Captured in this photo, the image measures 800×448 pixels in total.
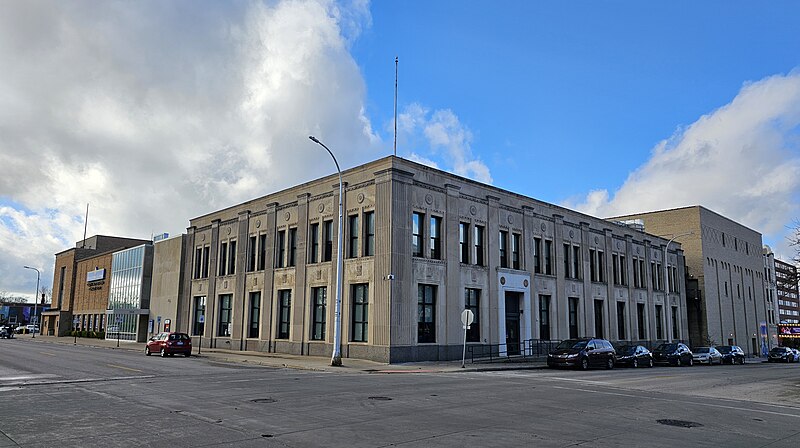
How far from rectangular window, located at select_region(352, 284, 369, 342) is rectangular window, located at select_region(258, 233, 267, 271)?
10.8m

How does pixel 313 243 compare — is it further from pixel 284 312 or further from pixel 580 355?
pixel 580 355

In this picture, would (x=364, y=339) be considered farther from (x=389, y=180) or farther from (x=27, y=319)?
(x=27, y=319)

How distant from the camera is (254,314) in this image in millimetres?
41625

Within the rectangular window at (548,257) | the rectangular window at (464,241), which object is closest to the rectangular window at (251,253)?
the rectangular window at (464,241)

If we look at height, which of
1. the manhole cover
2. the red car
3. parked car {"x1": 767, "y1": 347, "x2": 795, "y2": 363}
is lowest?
parked car {"x1": 767, "y1": 347, "x2": 795, "y2": 363}

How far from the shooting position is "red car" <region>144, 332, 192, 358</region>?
115ft

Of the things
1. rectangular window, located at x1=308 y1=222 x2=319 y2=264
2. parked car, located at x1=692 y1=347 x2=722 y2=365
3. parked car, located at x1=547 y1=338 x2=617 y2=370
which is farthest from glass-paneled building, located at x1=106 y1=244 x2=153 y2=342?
parked car, located at x1=692 y1=347 x2=722 y2=365

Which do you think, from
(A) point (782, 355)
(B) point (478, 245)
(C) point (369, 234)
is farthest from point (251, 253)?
(A) point (782, 355)

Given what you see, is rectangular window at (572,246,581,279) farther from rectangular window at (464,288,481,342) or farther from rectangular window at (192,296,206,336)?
rectangular window at (192,296,206,336)

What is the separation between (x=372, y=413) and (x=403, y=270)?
1901 centimetres

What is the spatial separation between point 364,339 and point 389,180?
8649mm

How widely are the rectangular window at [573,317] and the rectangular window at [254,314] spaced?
22.4 metres

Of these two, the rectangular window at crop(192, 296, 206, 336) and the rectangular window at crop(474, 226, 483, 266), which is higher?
the rectangular window at crop(474, 226, 483, 266)

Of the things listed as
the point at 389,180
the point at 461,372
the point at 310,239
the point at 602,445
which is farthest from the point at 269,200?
the point at 602,445
